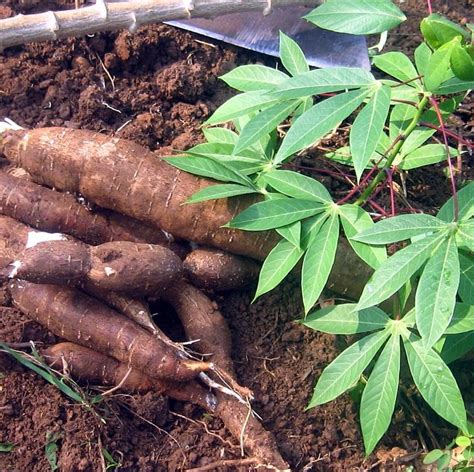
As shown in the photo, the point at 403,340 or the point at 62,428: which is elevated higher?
the point at 403,340

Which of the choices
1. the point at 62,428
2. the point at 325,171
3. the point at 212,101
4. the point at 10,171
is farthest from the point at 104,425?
the point at 212,101

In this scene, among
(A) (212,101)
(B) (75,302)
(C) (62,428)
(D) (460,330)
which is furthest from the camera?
(A) (212,101)

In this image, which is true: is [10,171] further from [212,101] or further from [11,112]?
[212,101]

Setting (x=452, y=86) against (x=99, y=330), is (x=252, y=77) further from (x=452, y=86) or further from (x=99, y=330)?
(x=99, y=330)

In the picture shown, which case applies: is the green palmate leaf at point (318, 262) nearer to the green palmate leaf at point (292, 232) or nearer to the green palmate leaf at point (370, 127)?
the green palmate leaf at point (292, 232)

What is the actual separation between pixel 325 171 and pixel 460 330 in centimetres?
66

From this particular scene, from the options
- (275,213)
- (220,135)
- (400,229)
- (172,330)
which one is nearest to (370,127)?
(400,229)

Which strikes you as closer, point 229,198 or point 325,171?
point 229,198

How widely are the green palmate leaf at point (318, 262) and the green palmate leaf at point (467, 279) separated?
0.30 m

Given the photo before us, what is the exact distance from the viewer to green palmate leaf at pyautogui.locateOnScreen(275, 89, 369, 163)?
4.42 feet

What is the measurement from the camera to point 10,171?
6.15 ft

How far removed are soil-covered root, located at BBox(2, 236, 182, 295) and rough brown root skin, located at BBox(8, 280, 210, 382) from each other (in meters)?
0.08

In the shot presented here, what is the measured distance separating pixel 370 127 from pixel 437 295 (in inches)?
15.1

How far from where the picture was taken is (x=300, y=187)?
157cm
